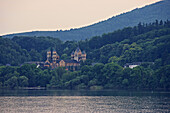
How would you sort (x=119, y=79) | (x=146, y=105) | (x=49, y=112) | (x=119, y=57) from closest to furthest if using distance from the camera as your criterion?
(x=49, y=112) → (x=146, y=105) → (x=119, y=79) → (x=119, y=57)

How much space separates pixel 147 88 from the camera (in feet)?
390

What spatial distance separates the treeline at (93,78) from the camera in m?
118

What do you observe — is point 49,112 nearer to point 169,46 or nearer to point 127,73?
point 127,73

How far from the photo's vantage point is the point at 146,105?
66.4m

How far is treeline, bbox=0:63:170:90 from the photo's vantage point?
11849 centimetres

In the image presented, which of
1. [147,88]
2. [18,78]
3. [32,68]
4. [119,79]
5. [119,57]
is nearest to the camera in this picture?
[147,88]

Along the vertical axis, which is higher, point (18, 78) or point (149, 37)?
point (149, 37)

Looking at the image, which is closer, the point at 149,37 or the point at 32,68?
the point at 32,68

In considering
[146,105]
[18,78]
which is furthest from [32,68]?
[146,105]

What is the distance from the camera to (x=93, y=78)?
135000 mm

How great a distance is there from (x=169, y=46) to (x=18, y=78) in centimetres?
5558

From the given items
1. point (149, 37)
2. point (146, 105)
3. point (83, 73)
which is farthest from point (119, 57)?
point (146, 105)

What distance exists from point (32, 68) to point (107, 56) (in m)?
52.0

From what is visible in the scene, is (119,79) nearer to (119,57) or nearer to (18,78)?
(18,78)
